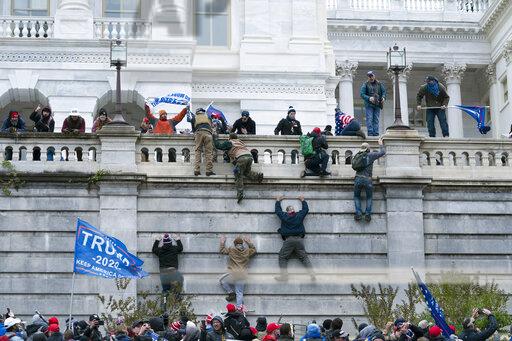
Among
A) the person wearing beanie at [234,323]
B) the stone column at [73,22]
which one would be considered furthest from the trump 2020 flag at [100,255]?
the stone column at [73,22]

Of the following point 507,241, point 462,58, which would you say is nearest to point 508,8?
point 462,58

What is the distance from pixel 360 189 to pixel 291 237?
2078 mm

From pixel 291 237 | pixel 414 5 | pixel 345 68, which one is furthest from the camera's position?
pixel 414 5

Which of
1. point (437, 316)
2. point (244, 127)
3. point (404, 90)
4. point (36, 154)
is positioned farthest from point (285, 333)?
point (404, 90)

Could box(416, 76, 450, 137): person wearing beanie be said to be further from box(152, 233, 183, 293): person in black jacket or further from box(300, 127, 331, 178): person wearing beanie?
box(152, 233, 183, 293): person in black jacket

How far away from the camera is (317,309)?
37688 millimetres

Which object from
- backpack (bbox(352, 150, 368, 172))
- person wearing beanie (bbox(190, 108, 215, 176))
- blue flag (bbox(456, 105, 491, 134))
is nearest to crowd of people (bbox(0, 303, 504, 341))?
backpack (bbox(352, 150, 368, 172))

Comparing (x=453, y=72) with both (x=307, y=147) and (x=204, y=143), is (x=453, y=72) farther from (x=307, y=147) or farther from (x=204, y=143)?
(x=204, y=143)

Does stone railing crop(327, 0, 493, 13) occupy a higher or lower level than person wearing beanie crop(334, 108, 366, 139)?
higher

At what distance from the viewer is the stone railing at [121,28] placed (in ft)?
160

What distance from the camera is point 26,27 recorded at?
48.8 metres

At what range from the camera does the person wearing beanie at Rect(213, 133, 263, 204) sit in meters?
38.0

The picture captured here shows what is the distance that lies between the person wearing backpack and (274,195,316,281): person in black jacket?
1326mm

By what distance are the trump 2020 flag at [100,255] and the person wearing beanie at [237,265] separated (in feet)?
14.1
